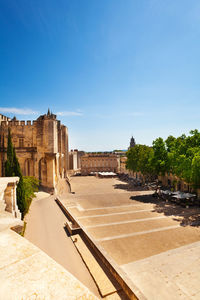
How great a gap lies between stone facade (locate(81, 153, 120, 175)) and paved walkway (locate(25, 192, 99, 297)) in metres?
43.2

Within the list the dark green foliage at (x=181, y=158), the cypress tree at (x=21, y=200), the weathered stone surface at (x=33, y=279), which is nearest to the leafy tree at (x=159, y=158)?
the dark green foliage at (x=181, y=158)

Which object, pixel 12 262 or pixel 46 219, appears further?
pixel 46 219

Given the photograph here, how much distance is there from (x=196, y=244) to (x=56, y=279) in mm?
12861

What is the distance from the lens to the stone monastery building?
2670 centimetres

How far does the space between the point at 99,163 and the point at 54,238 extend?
52.8m

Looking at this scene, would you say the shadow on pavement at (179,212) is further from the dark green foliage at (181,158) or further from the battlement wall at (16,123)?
the battlement wall at (16,123)

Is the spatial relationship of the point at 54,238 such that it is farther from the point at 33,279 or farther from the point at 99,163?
the point at 99,163

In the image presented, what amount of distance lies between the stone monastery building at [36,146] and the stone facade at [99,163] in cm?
3669

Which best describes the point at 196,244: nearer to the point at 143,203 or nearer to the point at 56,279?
the point at 143,203

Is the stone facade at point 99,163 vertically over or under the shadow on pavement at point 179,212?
over

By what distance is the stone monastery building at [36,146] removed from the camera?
87.6ft

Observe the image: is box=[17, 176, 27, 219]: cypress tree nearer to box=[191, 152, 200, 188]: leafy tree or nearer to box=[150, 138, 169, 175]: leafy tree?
box=[191, 152, 200, 188]: leafy tree

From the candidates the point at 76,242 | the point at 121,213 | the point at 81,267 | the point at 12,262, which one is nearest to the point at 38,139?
the point at 121,213

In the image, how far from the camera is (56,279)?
1.76m
